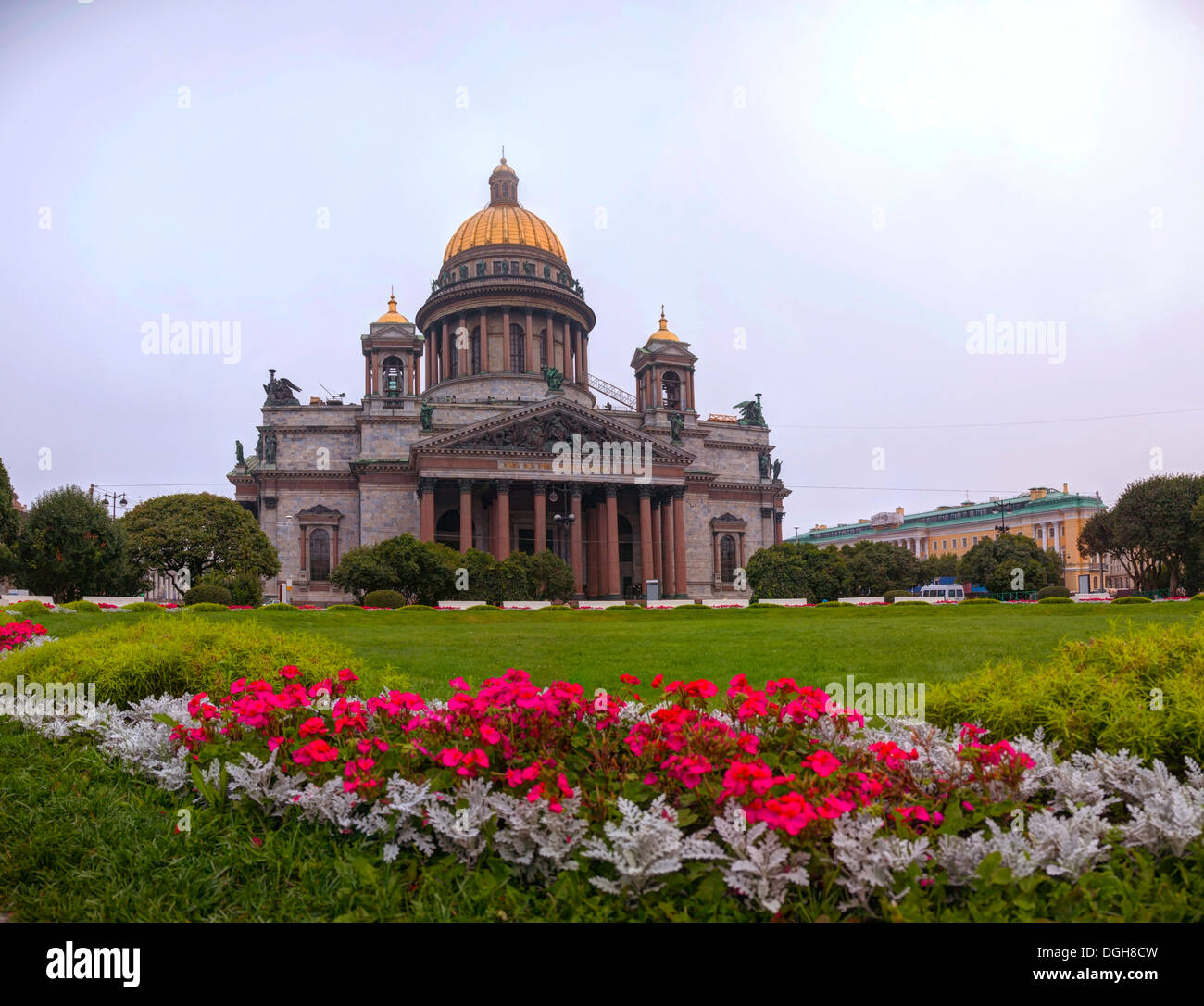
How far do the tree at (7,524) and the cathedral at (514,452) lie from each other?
19.4 metres

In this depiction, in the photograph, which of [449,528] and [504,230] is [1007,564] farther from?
[504,230]

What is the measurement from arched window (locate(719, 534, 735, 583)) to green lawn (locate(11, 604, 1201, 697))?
44.1 meters

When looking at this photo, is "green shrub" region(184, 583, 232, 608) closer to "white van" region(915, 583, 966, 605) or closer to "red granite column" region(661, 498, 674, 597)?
"red granite column" region(661, 498, 674, 597)

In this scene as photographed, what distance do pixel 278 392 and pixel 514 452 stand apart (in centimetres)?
2232

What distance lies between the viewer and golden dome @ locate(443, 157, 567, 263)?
73.9 m

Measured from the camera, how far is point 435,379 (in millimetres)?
73250

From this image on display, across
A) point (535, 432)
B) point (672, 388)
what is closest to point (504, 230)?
point (672, 388)

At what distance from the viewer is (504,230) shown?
243 ft

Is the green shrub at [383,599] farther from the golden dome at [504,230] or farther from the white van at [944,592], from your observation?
the white van at [944,592]

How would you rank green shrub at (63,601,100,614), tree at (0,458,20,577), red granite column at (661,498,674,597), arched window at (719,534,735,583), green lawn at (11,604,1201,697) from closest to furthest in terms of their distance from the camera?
green lawn at (11,604,1201,697) → green shrub at (63,601,100,614) → tree at (0,458,20,577) → red granite column at (661,498,674,597) → arched window at (719,534,735,583)

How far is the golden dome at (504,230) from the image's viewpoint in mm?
73938

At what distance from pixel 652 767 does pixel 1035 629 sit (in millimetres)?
16573

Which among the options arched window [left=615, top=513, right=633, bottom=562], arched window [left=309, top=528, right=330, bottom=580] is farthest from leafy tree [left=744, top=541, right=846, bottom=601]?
arched window [left=309, top=528, right=330, bottom=580]
